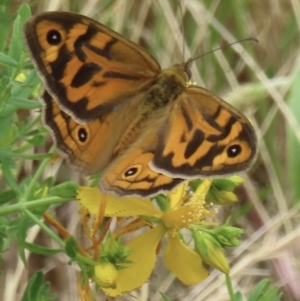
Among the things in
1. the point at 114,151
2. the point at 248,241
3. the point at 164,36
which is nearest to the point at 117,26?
the point at 164,36

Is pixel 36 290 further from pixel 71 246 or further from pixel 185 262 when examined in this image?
pixel 185 262

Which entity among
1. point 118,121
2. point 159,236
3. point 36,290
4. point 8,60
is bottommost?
point 36,290

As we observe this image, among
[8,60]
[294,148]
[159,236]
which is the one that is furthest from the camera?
[294,148]

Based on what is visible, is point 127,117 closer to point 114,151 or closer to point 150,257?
point 114,151

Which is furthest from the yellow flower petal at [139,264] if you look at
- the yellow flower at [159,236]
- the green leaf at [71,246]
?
the green leaf at [71,246]

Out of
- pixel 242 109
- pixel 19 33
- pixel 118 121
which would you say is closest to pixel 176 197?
pixel 118 121

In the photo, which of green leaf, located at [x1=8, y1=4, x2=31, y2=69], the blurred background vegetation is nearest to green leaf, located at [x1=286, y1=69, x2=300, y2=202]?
the blurred background vegetation
